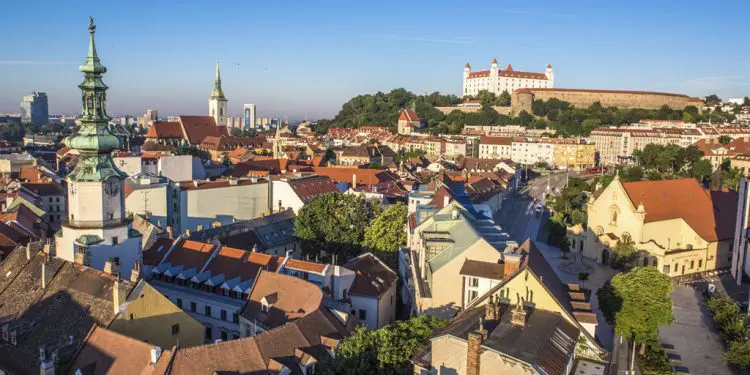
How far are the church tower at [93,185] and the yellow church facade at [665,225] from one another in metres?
33.1

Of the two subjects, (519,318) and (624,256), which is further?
(624,256)

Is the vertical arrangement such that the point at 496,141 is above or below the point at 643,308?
above

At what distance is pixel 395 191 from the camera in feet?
204

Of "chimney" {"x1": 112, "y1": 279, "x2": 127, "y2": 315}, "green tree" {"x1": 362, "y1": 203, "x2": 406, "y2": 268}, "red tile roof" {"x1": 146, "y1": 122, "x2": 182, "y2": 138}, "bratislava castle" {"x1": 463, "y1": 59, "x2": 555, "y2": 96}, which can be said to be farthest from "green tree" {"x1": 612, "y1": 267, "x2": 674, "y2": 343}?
"bratislava castle" {"x1": 463, "y1": 59, "x2": 555, "y2": 96}

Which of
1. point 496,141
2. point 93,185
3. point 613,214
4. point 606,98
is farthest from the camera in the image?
point 606,98

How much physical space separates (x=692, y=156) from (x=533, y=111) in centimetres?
7953

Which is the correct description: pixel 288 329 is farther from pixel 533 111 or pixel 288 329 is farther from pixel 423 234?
pixel 533 111

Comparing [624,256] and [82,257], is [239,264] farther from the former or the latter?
[624,256]

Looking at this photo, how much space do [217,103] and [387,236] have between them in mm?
100626

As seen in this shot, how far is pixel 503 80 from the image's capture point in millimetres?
181250

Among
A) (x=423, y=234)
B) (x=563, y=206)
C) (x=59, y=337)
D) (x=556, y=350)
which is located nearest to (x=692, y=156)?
(x=563, y=206)

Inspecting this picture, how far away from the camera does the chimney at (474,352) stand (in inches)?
624

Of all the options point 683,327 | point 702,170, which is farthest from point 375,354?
point 702,170

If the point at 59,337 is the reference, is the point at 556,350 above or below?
above
